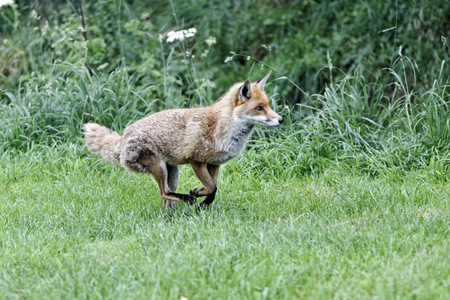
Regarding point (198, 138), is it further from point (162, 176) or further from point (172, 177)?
point (172, 177)

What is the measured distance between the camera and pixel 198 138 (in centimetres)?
554

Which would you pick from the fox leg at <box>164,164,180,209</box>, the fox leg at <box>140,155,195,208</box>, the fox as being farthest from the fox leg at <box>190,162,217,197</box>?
the fox leg at <box>164,164,180,209</box>

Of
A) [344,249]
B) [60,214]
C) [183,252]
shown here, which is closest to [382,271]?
[344,249]

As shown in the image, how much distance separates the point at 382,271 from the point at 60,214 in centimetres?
346

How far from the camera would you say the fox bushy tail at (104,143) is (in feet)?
19.5

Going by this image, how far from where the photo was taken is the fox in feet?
17.9

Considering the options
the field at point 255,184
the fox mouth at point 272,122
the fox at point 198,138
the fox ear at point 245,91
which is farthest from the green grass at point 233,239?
the fox ear at point 245,91

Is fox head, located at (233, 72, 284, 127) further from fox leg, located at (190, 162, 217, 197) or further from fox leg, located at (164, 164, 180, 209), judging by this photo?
fox leg, located at (164, 164, 180, 209)

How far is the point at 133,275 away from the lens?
393 cm

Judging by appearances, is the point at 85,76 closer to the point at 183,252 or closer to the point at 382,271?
the point at 183,252

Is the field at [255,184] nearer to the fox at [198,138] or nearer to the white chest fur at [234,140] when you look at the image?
the fox at [198,138]

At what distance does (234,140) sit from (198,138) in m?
0.37

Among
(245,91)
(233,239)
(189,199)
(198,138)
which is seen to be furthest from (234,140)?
(233,239)

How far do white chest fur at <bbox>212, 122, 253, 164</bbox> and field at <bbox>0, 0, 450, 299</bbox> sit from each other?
1.93 feet
